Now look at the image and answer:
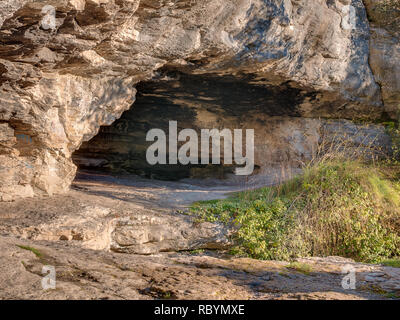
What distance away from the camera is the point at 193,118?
848 cm

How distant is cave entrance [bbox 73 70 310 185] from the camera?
23.9ft

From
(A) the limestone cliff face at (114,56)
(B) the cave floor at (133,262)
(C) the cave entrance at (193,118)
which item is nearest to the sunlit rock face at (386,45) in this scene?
(A) the limestone cliff face at (114,56)

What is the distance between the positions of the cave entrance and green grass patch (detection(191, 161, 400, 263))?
2.28m

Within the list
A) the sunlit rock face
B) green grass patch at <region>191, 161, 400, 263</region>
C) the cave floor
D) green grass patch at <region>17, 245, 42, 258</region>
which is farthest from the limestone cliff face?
green grass patch at <region>191, 161, 400, 263</region>

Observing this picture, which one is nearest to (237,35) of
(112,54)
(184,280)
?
(112,54)

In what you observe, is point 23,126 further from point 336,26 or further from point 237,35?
point 336,26

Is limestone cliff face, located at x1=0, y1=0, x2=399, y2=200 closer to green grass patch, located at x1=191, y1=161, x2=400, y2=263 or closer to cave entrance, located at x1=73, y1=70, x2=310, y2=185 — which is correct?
cave entrance, located at x1=73, y1=70, x2=310, y2=185

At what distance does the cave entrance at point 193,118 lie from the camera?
7297mm

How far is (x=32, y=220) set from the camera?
13.5ft

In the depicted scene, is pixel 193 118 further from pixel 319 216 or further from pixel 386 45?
pixel 386 45

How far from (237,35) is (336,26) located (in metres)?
2.37

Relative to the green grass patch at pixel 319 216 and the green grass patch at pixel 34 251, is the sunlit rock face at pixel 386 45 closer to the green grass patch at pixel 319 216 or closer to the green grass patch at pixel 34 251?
the green grass patch at pixel 319 216

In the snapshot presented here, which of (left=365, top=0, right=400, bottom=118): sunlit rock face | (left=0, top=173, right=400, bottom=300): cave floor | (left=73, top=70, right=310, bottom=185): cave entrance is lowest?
(left=0, top=173, right=400, bottom=300): cave floor

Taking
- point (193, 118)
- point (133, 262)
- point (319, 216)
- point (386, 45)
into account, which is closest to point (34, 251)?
point (133, 262)
